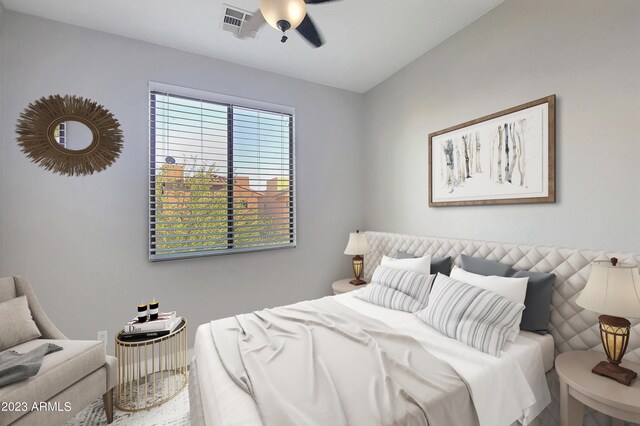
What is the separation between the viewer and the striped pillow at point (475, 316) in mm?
1539

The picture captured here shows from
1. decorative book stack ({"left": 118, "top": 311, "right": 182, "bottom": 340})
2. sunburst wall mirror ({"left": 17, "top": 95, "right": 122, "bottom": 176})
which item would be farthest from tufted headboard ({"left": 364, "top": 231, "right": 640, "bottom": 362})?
sunburst wall mirror ({"left": 17, "top": 95, "right": 122, "bottom": 176})

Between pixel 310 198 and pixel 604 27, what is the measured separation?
2.70 meters

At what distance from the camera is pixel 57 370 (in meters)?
1.54

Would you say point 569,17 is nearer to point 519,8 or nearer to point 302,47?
point 519,8

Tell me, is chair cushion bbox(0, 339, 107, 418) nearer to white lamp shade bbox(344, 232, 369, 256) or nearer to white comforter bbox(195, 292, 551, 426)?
white comforter bbox(195, 292, 551, 426)

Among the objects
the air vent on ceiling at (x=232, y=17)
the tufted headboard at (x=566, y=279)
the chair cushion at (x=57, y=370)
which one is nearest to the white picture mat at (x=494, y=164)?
the tufted headboard at (x=566, y=279)

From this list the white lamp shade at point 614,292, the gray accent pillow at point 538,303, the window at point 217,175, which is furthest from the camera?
the window at point 217,175

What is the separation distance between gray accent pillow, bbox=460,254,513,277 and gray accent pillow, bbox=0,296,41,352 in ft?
10.4

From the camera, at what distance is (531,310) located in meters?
1.72

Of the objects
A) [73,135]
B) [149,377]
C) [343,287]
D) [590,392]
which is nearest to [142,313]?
[149,377]

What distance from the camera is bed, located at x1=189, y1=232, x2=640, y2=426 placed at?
1.23 metres

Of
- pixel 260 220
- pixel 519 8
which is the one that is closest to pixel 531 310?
pixel 519 8

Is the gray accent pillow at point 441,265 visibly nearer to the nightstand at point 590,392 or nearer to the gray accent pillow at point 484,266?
the gray accent pillow at point 484,266

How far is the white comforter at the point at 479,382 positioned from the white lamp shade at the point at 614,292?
45 centimetres
